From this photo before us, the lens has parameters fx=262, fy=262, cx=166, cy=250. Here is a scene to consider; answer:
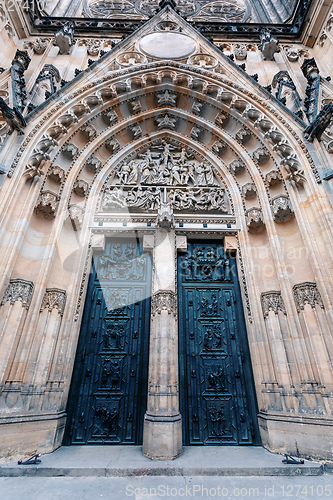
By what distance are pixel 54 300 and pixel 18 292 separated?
0.62m

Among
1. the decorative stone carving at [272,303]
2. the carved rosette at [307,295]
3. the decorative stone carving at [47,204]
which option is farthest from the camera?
the decorative stone carving at [47,204]

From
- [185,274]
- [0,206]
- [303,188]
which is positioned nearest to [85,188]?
[0,206]

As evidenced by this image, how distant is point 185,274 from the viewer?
19.8 feet

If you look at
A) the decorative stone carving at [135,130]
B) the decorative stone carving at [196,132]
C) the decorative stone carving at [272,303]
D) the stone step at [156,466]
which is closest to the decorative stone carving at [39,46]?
the decorative stone carving at [135,130]

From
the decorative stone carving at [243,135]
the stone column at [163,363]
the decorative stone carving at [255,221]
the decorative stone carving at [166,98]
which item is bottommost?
the stone column at [163,363]

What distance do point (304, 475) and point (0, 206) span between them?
604cm

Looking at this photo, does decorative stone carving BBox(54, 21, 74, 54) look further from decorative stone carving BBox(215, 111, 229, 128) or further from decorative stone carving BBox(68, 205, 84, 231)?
decorative stone carving BBox(68, 205, 84, 231)

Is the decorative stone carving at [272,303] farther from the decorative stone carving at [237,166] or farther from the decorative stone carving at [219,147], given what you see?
the decorative stone carving at [219,147]

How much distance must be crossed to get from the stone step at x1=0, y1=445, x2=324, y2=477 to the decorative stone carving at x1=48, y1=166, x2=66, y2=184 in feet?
16.7

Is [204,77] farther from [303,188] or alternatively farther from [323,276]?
[323,276]

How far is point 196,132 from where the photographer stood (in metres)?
7.58

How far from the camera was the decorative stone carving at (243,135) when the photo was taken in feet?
22.0

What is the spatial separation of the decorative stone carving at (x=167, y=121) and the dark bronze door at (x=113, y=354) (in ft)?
13.1

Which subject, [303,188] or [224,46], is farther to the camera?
[224,46]
